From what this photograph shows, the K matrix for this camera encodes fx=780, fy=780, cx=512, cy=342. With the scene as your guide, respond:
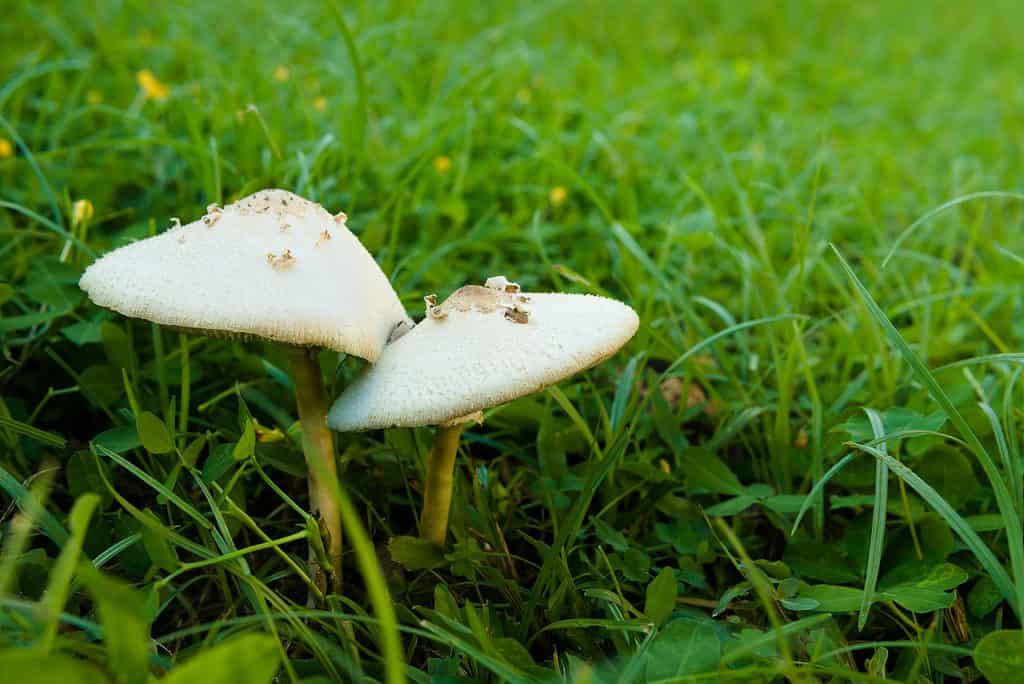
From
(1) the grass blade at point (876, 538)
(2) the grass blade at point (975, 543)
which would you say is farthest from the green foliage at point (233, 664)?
(2) the grass blade at point (975, 543)

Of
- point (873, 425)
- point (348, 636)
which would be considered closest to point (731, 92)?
point (873, 425)

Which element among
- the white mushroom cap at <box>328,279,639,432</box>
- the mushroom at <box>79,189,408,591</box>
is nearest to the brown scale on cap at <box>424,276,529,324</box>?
the white mushroom cap at <box>328,279,639,432</box>

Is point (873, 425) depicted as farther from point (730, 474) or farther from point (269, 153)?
point (269, 153)

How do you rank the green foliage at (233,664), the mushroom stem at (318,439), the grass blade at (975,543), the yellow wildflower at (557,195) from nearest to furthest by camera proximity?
the green foliage at (233,664)
the grass blade at (975,543)
the mushroom stem at (318,439)
the yellow wildflower at (557,195)

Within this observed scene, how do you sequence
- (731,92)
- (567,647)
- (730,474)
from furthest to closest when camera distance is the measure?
1. (731,92)
2. (730,474)
3. (567,647)

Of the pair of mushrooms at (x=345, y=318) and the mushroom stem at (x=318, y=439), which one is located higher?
the pair of mushrooms at (x=345, y=318)

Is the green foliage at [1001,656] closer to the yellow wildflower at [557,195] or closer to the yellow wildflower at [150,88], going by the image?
the yellow wildflower at [557,195]

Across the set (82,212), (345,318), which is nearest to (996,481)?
(345,318)
